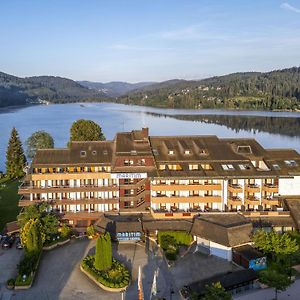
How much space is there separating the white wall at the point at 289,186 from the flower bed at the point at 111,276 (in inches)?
885

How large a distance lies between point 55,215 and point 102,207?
5553mm

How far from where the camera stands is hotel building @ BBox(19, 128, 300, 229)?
50.9 metres

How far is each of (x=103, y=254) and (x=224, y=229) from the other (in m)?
12.5

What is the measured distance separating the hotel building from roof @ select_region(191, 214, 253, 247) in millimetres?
3330

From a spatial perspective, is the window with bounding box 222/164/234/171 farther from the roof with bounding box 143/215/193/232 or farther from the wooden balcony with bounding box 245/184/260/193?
the roof with bounding box 143/215/193/232

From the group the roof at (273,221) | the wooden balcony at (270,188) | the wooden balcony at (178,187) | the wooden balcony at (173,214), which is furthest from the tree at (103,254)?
the wooden balcony at (270,188)

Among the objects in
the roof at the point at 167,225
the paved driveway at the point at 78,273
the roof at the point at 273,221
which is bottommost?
the paved driveway at the point at 78,273

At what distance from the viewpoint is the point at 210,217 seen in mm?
47938

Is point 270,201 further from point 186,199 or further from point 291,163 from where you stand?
point 186,199

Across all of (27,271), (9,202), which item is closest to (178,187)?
(27,271)

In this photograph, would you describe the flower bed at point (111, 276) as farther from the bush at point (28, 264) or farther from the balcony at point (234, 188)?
the balcony at point (234, 188)

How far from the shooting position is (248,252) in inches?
1625

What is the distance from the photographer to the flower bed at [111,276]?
35969mm

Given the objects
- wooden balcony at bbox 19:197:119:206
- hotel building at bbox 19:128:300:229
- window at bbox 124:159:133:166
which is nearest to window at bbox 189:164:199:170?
hotel building at bbox 19:128:300:229
